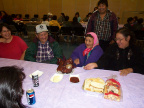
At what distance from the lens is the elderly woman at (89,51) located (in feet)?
6.90

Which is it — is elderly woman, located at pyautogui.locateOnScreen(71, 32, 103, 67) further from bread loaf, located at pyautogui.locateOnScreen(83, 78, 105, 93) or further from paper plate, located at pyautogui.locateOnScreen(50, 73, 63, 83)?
bread loaf, located at pyautogui.locateOnScreen(83, 78, 105, 93)

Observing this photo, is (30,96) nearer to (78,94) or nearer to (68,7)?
(78,94)

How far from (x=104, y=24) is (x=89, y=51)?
1.09m

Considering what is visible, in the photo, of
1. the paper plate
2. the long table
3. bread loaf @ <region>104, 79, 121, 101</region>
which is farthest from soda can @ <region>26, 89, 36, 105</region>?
bread loaf @ <region>104, 79, 121, 101</region>

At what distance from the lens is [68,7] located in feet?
33.3

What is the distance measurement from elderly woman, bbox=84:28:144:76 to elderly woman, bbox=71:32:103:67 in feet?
0.53

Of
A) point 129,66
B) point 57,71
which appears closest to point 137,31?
point 129,66

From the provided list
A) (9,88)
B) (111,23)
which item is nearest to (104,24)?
(111,23)

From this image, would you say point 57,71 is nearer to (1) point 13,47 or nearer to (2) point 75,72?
(2) point 75,72

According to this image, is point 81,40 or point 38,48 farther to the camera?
point 81,40

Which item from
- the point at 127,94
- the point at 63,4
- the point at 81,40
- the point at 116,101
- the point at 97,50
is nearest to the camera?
the point at 116,101

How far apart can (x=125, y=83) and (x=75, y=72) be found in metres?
0.66

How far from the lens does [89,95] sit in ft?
3.87

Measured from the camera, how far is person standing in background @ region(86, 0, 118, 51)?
2.81 m
